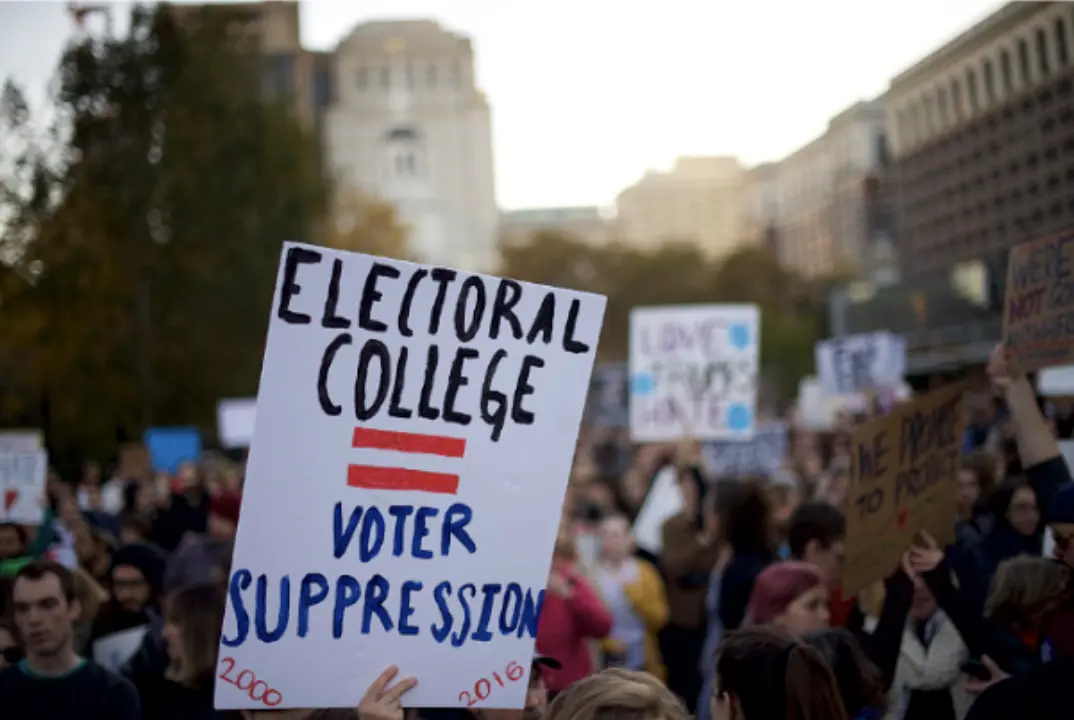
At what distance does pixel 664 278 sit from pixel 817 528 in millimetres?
71339

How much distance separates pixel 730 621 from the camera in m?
6.89

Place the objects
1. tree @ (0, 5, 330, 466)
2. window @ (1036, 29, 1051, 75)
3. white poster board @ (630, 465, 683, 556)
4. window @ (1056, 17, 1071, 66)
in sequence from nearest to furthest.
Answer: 1. window @ (1056, 17, 1071, 66)
2. window @ (1036, 29, 1051, 75)
3. white poster board @ (630, 465, 683, 556)
4. tree @ (0, 5, 330, 466)

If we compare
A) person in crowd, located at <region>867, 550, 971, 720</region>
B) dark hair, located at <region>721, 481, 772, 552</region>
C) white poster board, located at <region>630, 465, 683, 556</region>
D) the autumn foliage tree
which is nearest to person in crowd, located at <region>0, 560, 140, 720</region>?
person in crowd, located at <region>867, 550, 971, 720</region>

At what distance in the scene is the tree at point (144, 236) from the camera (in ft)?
88.6

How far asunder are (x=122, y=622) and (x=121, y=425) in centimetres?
2505

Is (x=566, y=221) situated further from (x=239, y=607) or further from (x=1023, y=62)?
(x=239, y=607)

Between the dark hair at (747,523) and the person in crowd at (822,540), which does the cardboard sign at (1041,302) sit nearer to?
the person in crowd at (822,540)

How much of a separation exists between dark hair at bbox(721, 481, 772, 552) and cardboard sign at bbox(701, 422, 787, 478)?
642 centimetres

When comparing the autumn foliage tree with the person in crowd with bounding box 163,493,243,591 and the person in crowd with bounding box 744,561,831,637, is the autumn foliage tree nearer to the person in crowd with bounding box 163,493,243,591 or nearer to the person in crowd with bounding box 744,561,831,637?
the person in crowd with bounding box 163,493,243,591

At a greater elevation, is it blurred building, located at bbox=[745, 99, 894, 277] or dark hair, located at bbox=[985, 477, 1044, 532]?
blurred building, located at bbox=[745, 99, 894, 277]

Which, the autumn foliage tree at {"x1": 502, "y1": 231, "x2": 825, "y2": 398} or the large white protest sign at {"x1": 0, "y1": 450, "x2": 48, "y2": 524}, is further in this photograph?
the autumn foliage tree at {"x1": 502, "y1": 231, "x2": 825, "y2": 398}

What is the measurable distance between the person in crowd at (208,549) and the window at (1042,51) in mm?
5326

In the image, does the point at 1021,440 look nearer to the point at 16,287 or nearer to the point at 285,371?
the point at 285,371

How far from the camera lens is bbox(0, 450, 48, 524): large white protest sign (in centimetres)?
942
